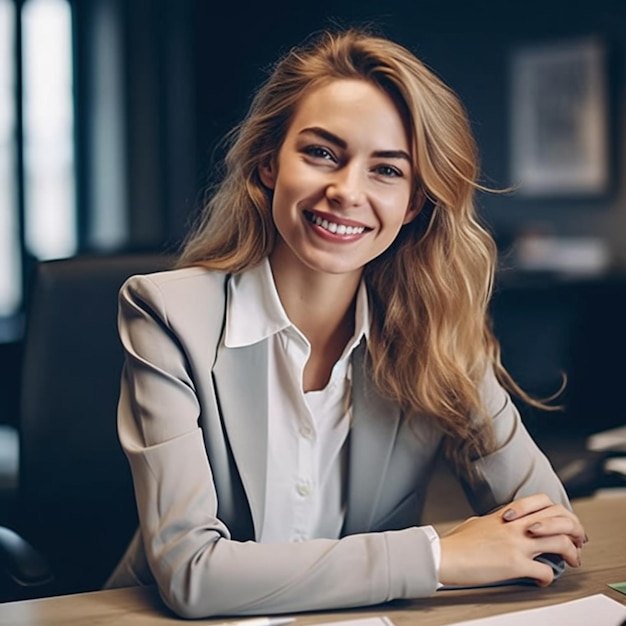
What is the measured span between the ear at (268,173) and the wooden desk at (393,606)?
62 centimetres

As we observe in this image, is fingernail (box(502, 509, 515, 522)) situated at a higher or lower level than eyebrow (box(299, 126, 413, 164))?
lower

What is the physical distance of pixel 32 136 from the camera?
5.80m

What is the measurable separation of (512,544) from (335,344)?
443 millimetres

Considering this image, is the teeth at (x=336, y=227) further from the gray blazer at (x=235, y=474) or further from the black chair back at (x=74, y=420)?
the black chair back at (x=74, y=420)

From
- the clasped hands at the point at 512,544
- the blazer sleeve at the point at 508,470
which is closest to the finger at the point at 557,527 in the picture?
the clasped hands at the point at 512,544

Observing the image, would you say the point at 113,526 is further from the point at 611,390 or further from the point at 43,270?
the point at 611,390

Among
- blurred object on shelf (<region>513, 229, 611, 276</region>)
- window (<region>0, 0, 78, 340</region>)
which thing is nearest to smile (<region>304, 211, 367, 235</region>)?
blurred object on shelf (<region>513, 229, 611, 276</region>)

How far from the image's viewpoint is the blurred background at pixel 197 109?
5.50 meters

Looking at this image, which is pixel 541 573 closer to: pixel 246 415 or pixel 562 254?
pixel 246 415

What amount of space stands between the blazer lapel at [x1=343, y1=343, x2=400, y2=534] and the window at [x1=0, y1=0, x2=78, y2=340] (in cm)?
429

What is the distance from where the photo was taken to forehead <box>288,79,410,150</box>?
5.10 feet

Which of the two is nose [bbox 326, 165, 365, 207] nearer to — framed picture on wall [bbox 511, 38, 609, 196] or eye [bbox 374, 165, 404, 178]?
eye [bbox 374, 165, 404, 178]

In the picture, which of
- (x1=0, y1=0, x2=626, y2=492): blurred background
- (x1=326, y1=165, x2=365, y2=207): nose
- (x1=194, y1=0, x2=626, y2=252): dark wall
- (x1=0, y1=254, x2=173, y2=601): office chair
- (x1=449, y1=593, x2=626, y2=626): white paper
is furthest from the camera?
(x1=194, y1=0, x2=626, y2=252): dark wall

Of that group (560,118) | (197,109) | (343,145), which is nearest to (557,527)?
(343,145)
